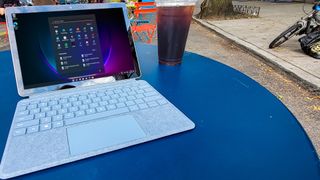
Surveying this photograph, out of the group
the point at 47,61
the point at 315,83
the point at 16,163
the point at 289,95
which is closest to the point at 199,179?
the point at 16,163

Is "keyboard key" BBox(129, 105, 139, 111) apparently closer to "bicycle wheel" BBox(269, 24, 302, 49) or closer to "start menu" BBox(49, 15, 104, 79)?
"start menu" BBox(49, 15, 104, 79)

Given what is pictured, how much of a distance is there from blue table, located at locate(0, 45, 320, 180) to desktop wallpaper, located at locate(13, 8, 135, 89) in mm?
107

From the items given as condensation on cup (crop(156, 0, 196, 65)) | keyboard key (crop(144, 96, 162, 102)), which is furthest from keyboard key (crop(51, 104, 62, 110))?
condensation on cup (crop(156, 0, 196, 65))

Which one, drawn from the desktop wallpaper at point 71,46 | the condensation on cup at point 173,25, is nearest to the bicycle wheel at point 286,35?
the condensation on cup at point 173,25

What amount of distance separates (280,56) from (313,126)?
5.44 ft

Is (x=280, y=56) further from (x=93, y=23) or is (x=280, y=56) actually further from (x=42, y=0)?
(x=93, y=23)

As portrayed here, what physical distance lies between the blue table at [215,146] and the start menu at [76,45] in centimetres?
17

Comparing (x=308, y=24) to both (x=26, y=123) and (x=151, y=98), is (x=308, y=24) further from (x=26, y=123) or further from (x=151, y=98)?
(x=26, y=123)

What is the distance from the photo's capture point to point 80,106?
2.12ft

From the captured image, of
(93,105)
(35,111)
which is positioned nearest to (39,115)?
(35,111)

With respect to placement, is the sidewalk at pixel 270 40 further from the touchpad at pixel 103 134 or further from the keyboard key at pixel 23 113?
the keyboard key at pixel 23 113

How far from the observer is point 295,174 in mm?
472

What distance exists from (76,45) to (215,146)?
0.48 m

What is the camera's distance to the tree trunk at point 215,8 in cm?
605
